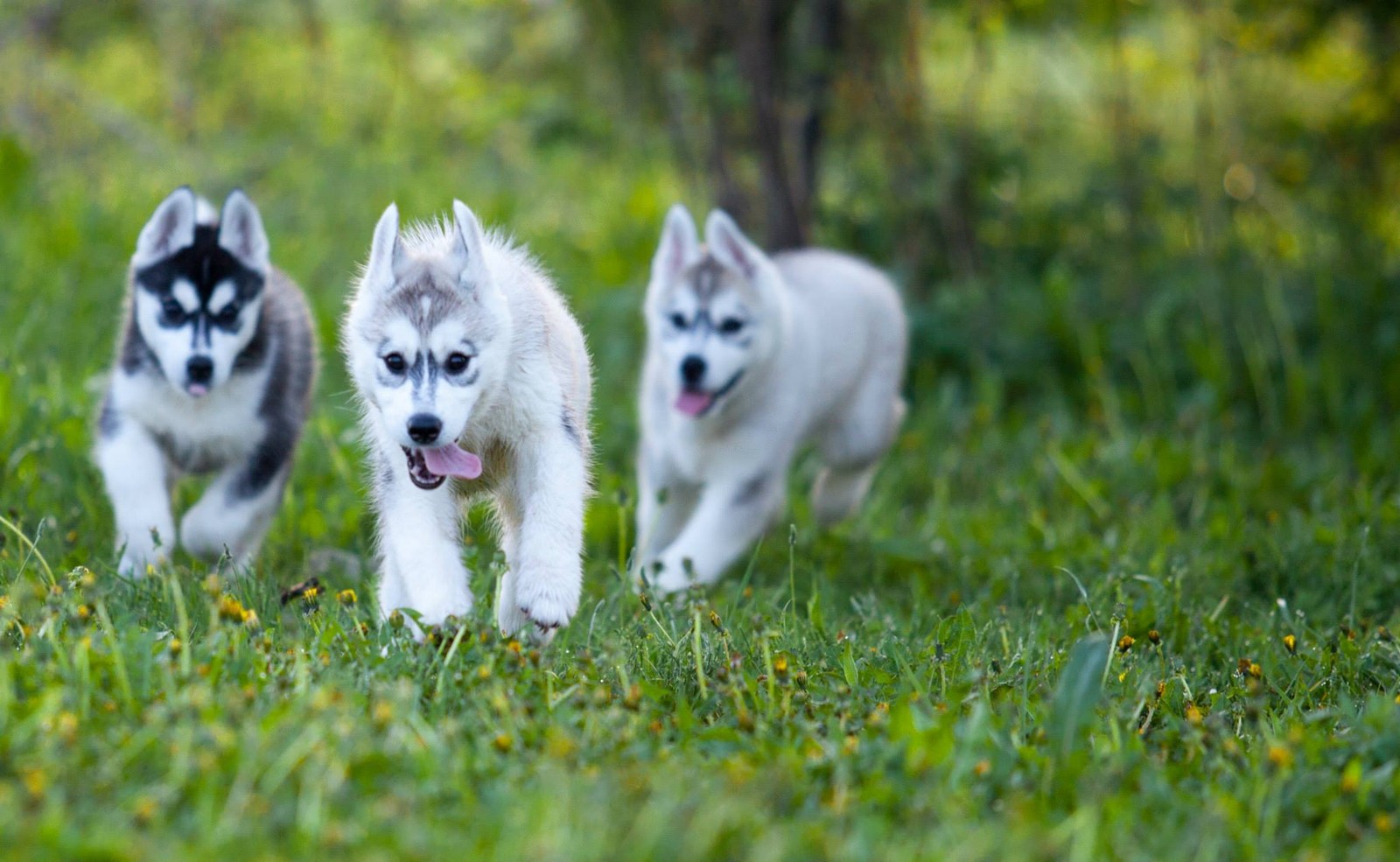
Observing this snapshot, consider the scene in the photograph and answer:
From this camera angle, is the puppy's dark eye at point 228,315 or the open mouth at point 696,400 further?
the open mouth at point 696,400

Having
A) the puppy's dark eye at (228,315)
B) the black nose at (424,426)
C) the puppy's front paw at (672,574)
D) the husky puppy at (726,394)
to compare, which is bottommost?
the puppy's front paw at (672,574)

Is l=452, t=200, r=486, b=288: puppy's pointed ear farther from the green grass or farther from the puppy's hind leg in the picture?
the puppy's hind leg

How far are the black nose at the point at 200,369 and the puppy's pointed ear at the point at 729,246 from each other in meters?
2.14

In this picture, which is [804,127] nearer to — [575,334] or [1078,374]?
[1078,374]

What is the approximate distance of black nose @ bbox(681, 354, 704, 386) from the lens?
5.91 metres

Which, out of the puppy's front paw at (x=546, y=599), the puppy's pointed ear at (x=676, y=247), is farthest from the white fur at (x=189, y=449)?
the puppy's pointed ear at (x=676, y=247)

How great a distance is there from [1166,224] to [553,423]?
6980 mm

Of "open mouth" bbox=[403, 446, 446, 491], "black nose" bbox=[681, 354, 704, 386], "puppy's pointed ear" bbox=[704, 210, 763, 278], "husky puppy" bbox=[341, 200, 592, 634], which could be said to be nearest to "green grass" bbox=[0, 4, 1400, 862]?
"husky puppy" bbox=[341, 200, 592, 634]

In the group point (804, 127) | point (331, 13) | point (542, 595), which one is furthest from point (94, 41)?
point (542, 595)

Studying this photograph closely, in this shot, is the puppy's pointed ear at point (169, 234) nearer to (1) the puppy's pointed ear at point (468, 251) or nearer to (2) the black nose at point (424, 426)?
(1) the puppy's pointed ear at point (468, 251)

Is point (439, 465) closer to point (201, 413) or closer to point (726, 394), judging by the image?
point (201, 413)

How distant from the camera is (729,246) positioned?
20.2 ft

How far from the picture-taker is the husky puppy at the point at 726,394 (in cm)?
595

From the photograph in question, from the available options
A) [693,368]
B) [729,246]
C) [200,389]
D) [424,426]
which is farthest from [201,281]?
[729,246]
